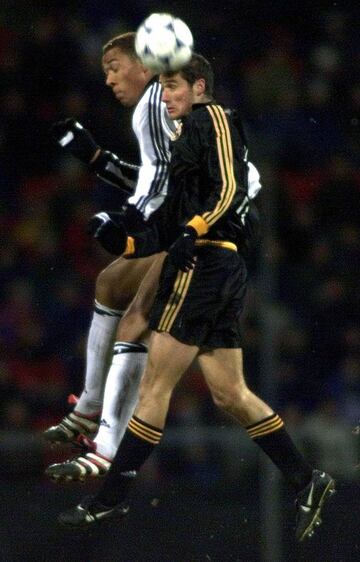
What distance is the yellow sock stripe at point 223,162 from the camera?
5031mm

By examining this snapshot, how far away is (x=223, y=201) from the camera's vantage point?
5.03 metres

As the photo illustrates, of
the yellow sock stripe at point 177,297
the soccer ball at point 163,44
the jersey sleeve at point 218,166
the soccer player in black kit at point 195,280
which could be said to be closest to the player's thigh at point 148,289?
the soccer player in black kit at point 195,280

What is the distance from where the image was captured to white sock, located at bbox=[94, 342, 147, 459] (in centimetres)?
543

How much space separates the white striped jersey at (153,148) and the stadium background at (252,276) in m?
0.92

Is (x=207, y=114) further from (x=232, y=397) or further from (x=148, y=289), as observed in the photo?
(x=232, y=397)

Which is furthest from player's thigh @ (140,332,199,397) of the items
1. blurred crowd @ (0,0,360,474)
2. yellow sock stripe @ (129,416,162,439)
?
blurred crowd @ (0,0,360,474)

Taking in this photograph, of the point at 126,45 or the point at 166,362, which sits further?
the point at 126,45

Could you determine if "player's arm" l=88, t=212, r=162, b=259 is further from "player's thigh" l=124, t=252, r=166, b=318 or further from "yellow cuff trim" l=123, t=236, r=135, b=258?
"player's thigh" l=124, t=252, r=166, b=318

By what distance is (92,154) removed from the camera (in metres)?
5.67

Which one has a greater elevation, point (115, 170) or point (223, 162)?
point (223, 162)

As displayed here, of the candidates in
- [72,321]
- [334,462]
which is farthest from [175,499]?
[72,321]

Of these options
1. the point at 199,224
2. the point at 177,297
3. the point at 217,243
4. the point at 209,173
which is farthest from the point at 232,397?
the point at 209,173

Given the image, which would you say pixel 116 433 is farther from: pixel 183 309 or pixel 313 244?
pixel 313 244

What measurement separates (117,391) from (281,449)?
2.06 feet
